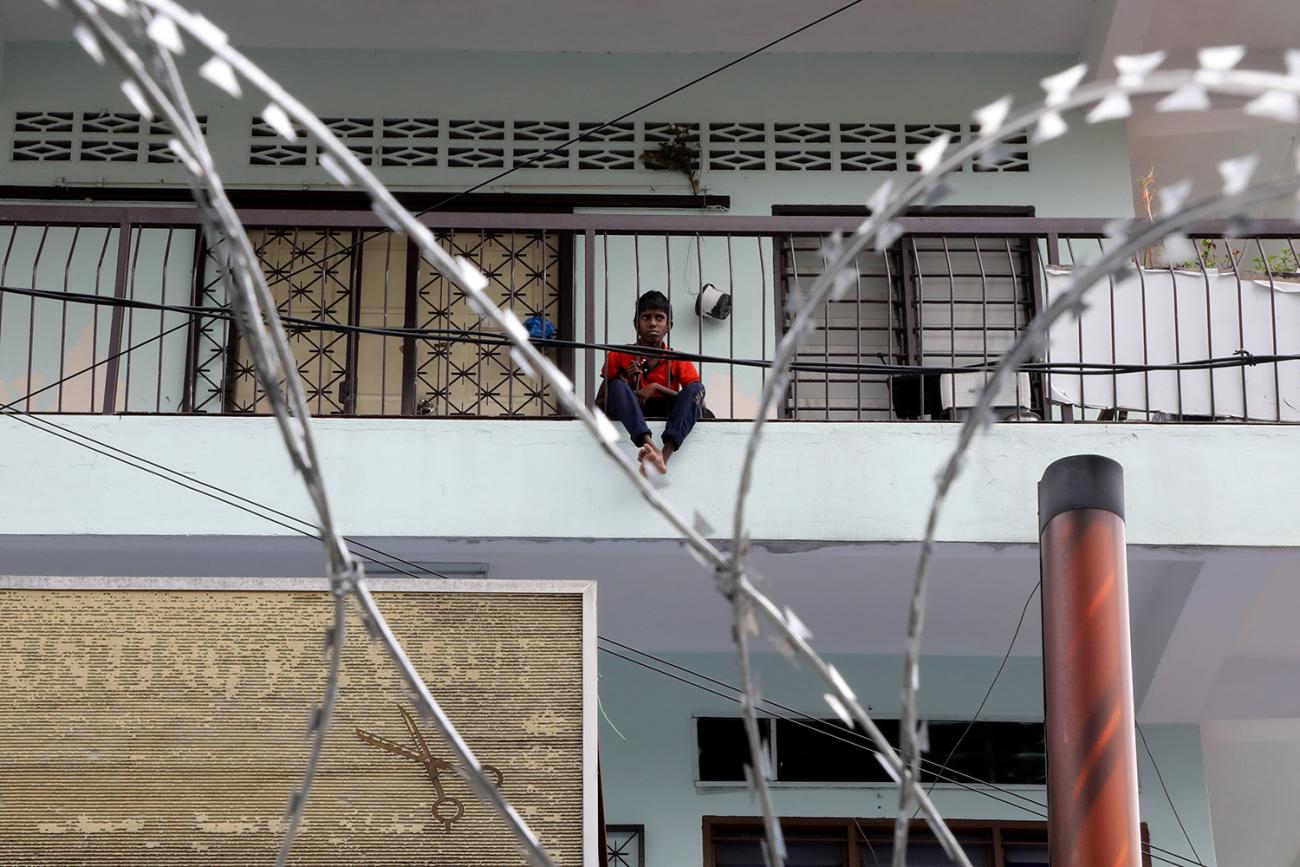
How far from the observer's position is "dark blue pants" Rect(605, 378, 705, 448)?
6562mm

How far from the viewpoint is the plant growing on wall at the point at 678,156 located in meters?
9.25

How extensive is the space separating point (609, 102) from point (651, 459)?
3593 millimetres

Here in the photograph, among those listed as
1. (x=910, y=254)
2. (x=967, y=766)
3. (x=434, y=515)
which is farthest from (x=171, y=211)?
(x=967, y=766)

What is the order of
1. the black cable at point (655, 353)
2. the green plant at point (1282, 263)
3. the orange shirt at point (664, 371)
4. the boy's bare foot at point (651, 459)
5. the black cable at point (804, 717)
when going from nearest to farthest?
the black cable at point (655, 353), the boy's bare foot at point (651, 459), the orange shirt at point (664, 371), the green plant at point (1282, 263), the black cable at point (804, 717)

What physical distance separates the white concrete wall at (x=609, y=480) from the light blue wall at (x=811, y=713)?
173 centimetres

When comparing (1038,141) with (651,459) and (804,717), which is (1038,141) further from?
(804,717)

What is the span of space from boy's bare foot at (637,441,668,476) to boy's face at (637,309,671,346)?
25.0 inches

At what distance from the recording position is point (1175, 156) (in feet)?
35.7

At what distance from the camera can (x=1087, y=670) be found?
470 cm

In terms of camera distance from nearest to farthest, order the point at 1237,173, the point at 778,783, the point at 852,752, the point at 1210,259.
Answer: the point at 1237,173, the point at 778,783, the point at 852,752, the point at 1210,259

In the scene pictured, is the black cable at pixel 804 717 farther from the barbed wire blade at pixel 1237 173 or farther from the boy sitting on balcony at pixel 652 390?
the barbed wire blade at pixel 1237 173

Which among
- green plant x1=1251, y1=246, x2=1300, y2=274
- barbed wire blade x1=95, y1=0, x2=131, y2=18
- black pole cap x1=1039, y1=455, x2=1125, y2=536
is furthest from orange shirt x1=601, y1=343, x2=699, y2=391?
barbed wire blade x1=95, y1=0, x2=131, y2=18

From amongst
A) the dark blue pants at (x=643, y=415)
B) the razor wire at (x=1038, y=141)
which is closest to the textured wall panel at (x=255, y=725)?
the dark blue pants at (x=643, y=415)

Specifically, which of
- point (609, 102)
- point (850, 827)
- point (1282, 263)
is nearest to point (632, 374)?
point (850, 827)
